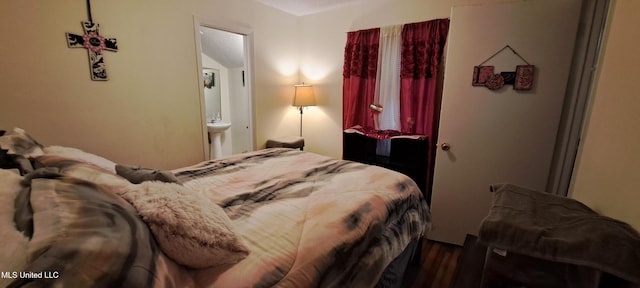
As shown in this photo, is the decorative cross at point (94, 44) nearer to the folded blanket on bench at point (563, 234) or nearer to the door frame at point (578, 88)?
the folded blanket on bench at point (563, 234)

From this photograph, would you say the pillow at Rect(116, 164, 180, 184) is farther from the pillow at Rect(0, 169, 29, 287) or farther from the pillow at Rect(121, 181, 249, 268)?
the pillow at Rect(0, 169, 29, 287)

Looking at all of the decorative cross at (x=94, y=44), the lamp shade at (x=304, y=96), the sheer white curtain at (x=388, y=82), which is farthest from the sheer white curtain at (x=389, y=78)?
the decorative cross at (x=94, y=44)

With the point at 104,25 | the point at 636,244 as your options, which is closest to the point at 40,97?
the point at 104,25

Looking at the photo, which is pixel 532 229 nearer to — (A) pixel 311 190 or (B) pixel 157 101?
(A) pixel 311 190

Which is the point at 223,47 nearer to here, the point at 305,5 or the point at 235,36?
the point at 235,36

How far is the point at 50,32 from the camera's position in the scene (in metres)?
1.72

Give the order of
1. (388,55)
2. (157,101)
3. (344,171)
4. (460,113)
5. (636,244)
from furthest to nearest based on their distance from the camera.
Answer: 1. (388,55)
2. (157,101)
3. (460,113)
4. (344,171)
5. (636,244)

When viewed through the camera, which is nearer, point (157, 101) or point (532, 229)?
point (532, 229)

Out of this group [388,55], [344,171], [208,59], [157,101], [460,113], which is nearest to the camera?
[344,171]

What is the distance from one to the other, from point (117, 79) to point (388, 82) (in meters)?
2.56

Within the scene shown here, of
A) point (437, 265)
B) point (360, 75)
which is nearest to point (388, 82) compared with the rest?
point (360, 75)

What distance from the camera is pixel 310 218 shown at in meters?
1.16

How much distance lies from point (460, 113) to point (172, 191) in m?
2.10

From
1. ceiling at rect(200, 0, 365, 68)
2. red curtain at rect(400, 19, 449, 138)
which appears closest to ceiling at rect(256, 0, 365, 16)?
ceiling at rect(200, 0, 365, 68)
